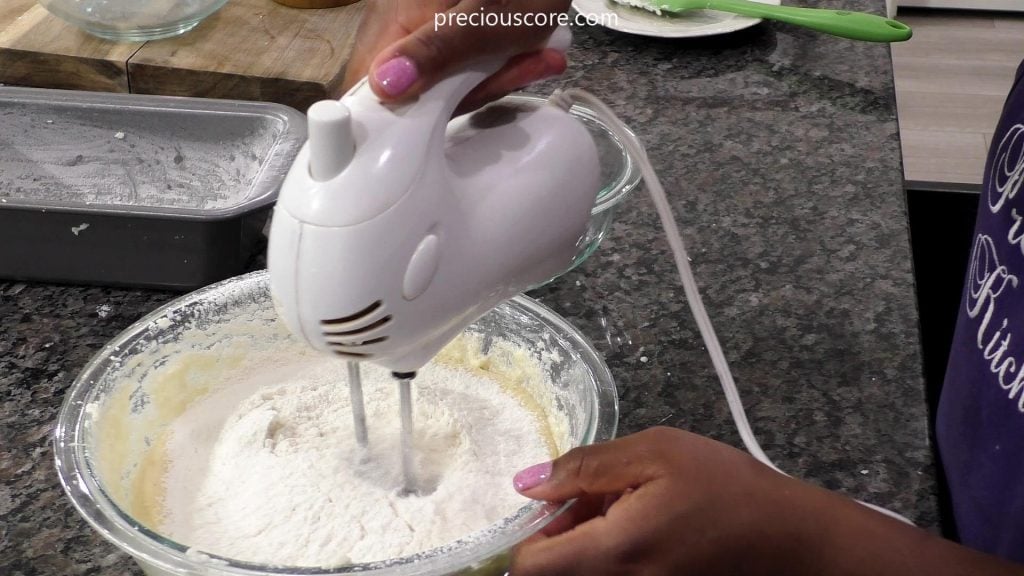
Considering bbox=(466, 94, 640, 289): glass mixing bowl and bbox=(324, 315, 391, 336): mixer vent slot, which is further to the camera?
bbox=(466, 94, 640, 289): glass mixing bowl

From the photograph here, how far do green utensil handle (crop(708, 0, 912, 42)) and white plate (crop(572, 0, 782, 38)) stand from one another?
0.08ft

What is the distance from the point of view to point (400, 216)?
19.7 inches

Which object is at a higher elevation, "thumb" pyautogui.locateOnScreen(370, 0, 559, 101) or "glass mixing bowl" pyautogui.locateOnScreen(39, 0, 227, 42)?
"thumb" pyautogui.locateOnScreen(370, 0, 559, 101)

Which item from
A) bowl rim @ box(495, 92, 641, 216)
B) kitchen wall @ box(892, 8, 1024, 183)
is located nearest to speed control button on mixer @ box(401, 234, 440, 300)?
bowl rim @ box(495, 92, 641, 216)

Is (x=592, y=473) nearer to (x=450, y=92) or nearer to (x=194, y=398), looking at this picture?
(x=450, y=92)

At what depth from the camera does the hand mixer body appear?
495 mm

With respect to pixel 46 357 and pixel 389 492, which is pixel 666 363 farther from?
pixel 46 357

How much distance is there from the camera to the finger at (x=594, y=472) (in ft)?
2.00

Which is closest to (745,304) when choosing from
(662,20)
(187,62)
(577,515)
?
(577,515)

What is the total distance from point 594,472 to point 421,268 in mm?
184

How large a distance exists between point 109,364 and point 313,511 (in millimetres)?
197

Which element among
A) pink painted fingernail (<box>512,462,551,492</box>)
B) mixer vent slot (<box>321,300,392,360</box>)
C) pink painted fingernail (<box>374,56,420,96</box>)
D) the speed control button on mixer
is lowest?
pink painted fingernail (<box>512,462,551,492</box>)

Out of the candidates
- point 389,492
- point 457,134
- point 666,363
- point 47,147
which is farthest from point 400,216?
point 47,147

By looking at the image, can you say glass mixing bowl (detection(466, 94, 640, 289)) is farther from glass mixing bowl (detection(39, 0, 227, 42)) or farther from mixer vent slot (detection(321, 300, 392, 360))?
glass mixing bowl (detection(39, 0, 227, 42))
